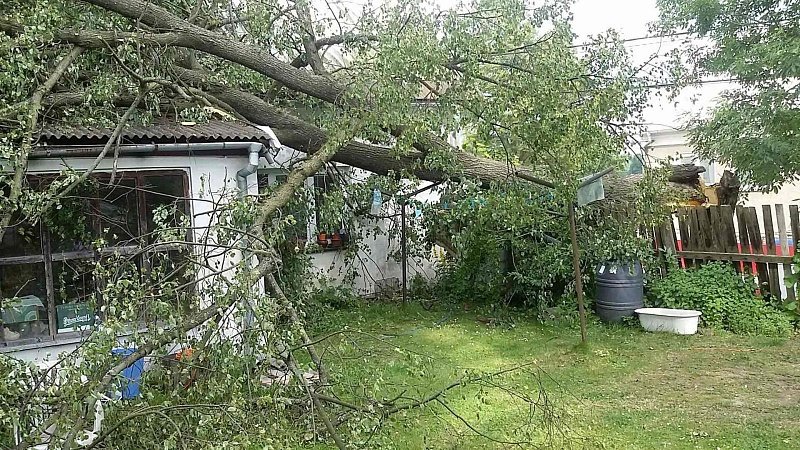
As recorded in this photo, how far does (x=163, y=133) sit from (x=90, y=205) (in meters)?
1.05

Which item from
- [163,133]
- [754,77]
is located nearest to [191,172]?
[163,133]

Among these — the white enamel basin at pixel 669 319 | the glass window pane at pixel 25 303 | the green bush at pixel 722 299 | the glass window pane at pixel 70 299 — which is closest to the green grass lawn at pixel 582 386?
the white enamel basin at pixel 669 319

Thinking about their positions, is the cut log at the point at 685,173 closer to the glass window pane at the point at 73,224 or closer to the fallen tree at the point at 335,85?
the fallen tree at the point at 335,85

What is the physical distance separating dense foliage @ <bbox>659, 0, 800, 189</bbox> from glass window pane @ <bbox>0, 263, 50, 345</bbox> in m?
8.36

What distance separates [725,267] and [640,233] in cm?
114

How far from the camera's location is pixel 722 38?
1009 cm

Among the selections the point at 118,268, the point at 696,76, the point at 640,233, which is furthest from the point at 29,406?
the point at 696,76

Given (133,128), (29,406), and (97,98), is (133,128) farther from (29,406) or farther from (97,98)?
(29,406)

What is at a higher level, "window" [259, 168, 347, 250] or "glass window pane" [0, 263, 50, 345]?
"window" [259, 168, 347, 250]

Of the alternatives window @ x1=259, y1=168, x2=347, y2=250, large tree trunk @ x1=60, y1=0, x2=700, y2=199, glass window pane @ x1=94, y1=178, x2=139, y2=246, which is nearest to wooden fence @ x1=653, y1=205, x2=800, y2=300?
large tree trunk @ x1=60, y1=0, x2=700, y2=199

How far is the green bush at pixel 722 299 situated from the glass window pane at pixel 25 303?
272 inches

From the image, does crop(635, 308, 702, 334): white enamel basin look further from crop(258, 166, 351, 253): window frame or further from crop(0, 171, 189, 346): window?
crop(0, 171, 189, 346): window

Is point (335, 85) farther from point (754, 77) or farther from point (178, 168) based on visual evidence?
point (754, 77)

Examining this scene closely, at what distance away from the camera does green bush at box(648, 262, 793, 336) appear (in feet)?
23.7
